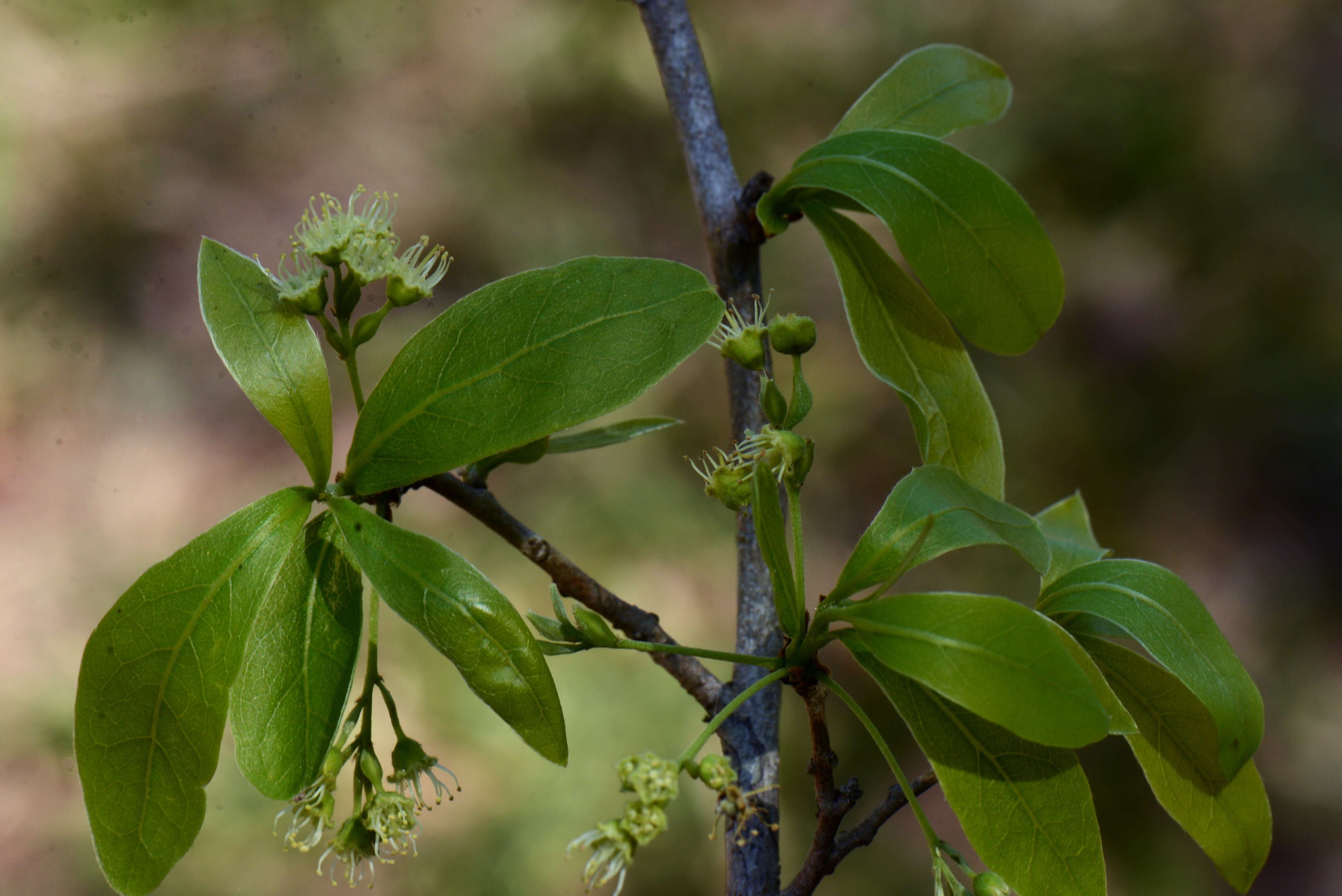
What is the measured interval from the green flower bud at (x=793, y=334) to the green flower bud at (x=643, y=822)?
322 mm

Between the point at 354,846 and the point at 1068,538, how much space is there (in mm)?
651

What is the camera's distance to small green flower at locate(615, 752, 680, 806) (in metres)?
0.50

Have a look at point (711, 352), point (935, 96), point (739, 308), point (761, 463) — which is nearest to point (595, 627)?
point (761, 463)

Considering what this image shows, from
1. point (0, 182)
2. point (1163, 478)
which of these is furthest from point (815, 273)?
point (0, 182)

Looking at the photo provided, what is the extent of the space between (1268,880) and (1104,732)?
1.91 meters

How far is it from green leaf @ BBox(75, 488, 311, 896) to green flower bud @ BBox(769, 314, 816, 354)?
1.29 feet

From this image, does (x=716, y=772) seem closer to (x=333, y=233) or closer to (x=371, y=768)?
(x=371, y=768)

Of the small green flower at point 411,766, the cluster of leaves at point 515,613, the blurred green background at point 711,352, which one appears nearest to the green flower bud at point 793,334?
the cluster of leaves at point 515,613

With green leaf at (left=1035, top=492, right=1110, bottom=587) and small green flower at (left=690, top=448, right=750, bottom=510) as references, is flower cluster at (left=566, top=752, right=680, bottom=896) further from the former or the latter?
green leaf at (left=1035, top=492, right=1110, bottom=587)

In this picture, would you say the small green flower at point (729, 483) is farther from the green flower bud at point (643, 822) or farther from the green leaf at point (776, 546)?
the green flower bud at point (643, 822)

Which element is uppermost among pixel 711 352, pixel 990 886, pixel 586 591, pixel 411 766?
pixel 711 352

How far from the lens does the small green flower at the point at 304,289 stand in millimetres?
647

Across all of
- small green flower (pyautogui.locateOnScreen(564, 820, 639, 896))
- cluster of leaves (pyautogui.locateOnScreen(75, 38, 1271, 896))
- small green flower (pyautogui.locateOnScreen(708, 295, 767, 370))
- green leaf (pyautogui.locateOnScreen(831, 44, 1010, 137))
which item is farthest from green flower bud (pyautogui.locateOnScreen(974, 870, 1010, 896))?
green leaf (pyautogui.locateOnScreen(831, 44, 1010, 137))

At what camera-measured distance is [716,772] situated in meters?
0.52
